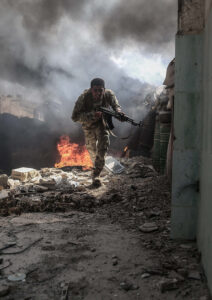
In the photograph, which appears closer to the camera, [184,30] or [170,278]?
[170,278]

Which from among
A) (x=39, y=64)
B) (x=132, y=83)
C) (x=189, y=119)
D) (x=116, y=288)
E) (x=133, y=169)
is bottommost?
(x=116, y=288)

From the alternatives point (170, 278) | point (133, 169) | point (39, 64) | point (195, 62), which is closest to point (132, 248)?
point (170, 278)

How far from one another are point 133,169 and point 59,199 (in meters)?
2.94

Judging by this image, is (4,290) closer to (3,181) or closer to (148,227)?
(148,227)

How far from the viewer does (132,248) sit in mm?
2455

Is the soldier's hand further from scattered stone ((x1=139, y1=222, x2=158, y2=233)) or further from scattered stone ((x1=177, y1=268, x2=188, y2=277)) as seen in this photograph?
scattered stone ((x1=177, y1=268, x2=188, y2=277))

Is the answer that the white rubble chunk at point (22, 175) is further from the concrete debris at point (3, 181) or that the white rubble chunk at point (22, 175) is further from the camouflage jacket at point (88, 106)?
the camouflage jacket at point (88, 106)

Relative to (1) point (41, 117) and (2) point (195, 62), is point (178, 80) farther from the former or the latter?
(1) point (41, 117)

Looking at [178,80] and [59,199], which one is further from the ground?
[178,80]

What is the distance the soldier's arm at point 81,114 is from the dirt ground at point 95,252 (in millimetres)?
1768

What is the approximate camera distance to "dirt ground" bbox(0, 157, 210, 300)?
1.77 meters

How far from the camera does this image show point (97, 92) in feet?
17.6

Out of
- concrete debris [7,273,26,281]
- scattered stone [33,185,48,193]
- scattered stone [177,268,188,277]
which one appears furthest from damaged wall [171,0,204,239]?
scattered stone [33,185,48,193]

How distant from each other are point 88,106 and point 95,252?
3.65m
